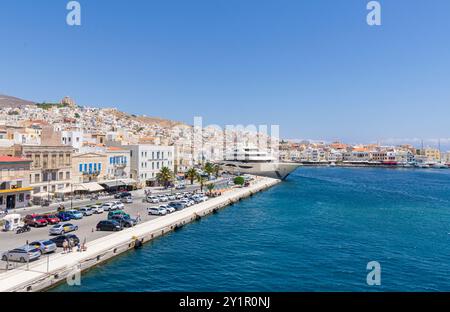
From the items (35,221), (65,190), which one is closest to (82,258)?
(35,221)

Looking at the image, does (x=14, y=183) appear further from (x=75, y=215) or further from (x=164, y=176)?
(x=164, y=176)

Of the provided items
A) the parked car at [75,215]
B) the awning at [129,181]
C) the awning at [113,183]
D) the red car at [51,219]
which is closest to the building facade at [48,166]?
the awning at [113,183]

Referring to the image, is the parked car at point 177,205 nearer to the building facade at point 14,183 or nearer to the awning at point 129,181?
the building facade at point 14,183

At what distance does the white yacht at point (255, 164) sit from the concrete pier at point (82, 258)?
67.6 m

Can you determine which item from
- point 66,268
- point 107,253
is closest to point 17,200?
point 107,253

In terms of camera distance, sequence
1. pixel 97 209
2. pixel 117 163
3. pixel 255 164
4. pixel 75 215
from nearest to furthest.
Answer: pixel 75 215 < pixel 97 209 < pixel 117 163 < pixel 255 164

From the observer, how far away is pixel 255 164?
11438 cm

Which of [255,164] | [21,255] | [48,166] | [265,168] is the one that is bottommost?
[21,255]

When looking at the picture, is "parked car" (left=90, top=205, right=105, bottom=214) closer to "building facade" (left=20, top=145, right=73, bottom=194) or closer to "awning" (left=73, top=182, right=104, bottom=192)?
"building facade" (left=20, top=145, right=73, bottom=194)

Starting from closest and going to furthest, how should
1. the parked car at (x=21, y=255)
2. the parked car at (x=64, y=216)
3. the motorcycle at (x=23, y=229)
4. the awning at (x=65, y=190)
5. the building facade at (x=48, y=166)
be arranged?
the parked car at (x=21, y=255) < the motorcycle at (x=23, y=229) < the parked car at (x=64, y=216) < the building facade at (x=48, y=166) < the awning at (x=65, y=190)

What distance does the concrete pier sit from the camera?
1970 cm

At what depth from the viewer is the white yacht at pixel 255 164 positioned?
109 meters

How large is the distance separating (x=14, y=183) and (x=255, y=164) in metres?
78.3
